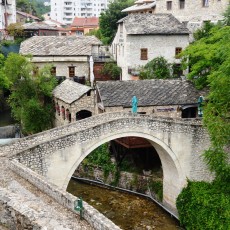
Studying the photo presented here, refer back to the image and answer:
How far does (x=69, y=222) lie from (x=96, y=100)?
1438cm

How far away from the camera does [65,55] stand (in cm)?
2914

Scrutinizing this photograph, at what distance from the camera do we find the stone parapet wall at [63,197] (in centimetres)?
934

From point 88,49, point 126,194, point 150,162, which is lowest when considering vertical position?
point 126,194

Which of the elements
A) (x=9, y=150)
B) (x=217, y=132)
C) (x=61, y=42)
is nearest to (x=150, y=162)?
(x=217, y=132)

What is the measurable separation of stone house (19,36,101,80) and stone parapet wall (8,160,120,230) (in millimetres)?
16742

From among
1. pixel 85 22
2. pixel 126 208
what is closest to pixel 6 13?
pixel 85 22

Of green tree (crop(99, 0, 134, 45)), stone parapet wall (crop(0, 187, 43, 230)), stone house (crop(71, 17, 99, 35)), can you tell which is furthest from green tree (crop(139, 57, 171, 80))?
stone house (crop(71, 17, 99, 35))

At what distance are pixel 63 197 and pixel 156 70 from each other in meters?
17.7

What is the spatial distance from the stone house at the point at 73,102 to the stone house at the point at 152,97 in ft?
3.66

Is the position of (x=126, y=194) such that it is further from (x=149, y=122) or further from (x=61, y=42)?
(x=61, y=42)

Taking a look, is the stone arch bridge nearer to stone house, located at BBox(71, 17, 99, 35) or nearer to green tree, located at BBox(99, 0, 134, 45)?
green tree, located at BBox(99, 0, 134, 45)

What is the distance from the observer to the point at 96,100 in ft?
77.7

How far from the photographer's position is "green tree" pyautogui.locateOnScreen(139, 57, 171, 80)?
26.8 meters

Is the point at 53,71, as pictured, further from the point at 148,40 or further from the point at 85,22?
the point at 85,22
